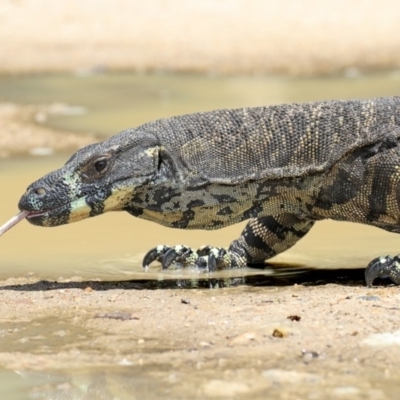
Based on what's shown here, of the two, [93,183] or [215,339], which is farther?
[93,183]

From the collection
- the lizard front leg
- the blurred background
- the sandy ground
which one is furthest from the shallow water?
the sandy ground

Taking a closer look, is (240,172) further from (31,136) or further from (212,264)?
(31,136)

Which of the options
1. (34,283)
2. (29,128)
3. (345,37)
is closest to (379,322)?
(34,283)

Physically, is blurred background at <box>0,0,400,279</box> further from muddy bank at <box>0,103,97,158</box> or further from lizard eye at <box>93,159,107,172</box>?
lizard eye at <box>93,159,107,172</box>

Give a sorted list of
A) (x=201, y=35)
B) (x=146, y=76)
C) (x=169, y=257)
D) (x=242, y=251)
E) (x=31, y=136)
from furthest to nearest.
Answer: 1. (x=201, y=35)
2. (x=146, y=76)
3. (x=31, y=136)
4. (x=242, y=251)
5. (x=169, y=257)

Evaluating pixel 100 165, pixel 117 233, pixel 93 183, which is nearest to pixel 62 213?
pixel 93 183

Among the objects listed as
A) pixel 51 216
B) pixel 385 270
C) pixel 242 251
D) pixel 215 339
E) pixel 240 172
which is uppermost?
pixel 240 172

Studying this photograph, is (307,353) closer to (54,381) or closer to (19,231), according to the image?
(54,381)
